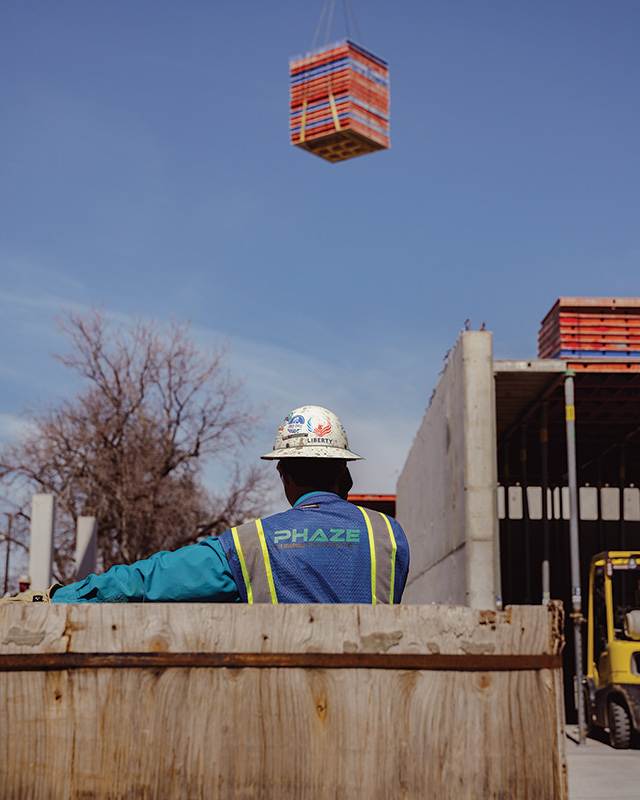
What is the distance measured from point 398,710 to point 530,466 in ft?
100

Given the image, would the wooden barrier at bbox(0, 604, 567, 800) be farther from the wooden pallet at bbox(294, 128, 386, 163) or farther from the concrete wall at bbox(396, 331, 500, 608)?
the wooden pallet at bbox(294, 128, 386, 163)

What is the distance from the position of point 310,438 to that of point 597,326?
16.7 meters

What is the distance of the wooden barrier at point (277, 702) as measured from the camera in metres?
2.81

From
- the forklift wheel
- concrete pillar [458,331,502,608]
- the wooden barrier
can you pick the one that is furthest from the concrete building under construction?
the wooden barrier

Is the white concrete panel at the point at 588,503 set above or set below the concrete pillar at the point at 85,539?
above

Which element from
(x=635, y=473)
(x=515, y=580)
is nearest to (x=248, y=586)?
(x=515, y=580)

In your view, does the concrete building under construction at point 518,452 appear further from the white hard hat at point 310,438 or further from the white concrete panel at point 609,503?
the white hard hat at point 310,438

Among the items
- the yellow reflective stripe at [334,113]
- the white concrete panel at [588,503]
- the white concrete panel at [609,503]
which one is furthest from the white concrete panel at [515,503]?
the yellow reflective stripe at [334,113]

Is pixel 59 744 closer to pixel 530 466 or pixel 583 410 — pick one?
pixel 583 410

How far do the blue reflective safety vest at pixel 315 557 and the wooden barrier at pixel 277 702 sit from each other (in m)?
0.47

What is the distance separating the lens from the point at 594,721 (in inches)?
635

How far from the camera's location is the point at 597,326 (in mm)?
19734

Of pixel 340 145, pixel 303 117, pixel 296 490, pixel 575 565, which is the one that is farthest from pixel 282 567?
pixel 340 145

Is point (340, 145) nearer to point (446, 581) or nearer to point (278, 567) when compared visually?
point (446, 581)
